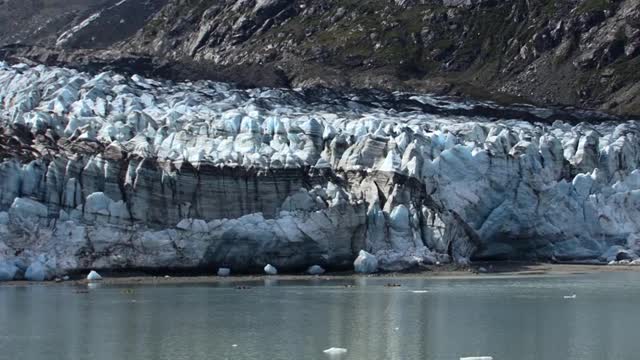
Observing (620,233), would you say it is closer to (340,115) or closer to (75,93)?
(340,115)

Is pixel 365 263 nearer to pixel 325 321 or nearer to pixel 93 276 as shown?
pixel 93 276

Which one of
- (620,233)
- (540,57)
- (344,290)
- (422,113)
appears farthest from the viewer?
(540,57)

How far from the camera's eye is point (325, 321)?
99.6 feet

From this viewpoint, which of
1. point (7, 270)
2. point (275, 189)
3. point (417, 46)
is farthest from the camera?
point (417, 46)

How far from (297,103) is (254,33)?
62985 millimetres

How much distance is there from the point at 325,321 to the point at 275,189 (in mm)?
13578

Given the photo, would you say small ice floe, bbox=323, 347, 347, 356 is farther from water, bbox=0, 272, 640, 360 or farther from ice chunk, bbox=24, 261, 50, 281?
ice chunk, bbox=24, 261, 50, 281

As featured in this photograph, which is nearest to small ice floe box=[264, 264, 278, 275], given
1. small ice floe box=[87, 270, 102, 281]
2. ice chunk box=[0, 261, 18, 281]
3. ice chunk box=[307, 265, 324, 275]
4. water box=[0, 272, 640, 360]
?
water box=[0, 272, 640, 360]

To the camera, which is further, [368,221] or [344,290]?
[368,221]

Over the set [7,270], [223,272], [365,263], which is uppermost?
[365,263]

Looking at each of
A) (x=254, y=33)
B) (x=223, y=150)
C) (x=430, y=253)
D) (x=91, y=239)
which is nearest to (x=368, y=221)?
(x=430, y=253)

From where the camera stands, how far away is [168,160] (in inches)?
1700

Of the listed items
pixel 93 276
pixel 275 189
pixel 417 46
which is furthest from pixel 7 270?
pixel 417 46

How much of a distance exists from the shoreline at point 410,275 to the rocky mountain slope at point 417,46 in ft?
153
